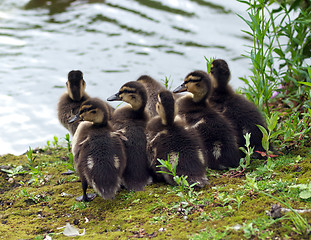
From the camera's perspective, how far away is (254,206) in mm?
3695

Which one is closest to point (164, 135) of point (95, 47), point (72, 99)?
point (72, 99)

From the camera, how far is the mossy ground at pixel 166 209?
11.3 feet

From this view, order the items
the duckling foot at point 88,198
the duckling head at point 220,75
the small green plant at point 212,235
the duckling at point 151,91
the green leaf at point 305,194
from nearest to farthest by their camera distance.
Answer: the small green plant at point 212,235, the green leaf at point 305,194, the duckling foot at point 88,198, the duckling head at point 220,75, the duckling at point 151,91

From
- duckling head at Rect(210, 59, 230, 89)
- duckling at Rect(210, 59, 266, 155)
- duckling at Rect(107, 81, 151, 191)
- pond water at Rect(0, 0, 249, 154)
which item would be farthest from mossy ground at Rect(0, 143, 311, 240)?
pond water at Rect(0, 0, 249, 154)

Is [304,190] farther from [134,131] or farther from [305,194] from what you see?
[134,131]

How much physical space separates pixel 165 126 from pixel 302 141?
1.55 metres

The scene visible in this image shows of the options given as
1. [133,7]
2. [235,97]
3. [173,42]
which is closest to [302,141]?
[235,97]

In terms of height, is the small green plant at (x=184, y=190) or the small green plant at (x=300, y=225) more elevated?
the small green plant at (x=300, y=225)

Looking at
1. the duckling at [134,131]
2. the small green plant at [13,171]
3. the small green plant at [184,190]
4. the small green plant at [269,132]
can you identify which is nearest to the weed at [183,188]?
the small green plant at [184,190]

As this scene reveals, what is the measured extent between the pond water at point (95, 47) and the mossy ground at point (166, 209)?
122 inches

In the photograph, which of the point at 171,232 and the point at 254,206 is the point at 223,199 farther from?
the point at 171,232

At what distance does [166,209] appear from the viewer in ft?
13.2

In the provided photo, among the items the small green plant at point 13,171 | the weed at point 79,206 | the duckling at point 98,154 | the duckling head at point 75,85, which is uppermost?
the duckling head at point 75,85

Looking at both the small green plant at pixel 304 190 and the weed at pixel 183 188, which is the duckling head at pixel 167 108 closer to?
the weed at pixel 183 188
